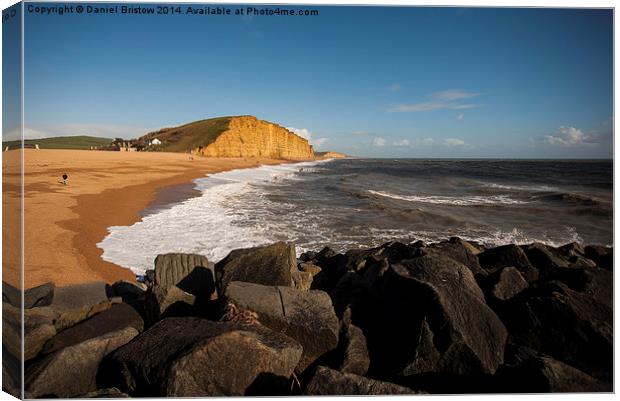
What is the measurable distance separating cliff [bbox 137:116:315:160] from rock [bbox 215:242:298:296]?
23.7m

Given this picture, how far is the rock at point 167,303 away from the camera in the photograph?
3.30m

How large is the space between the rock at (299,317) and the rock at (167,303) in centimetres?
58

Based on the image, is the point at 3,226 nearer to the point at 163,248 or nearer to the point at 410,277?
the point at 410,277

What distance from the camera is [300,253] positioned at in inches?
266

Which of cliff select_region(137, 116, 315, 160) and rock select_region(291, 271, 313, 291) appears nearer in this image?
rock select_region(291, 271, 313, 291)

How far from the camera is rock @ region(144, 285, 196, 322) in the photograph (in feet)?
10.8

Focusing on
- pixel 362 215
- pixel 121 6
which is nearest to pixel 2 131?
pixel 121 6

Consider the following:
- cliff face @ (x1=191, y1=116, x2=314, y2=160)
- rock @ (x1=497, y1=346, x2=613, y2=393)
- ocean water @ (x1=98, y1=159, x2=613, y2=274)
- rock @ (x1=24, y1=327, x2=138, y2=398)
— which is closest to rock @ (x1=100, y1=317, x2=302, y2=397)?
rock @ (x1=24, y1=327, x2=138, y2=398)

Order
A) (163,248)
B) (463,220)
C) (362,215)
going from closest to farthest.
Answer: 1. (163,248)
2. (463,220)
3. (362,215)

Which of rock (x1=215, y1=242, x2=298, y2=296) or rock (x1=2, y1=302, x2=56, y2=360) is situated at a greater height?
rock (x1=215, y1=242, x2=298, y2=296)

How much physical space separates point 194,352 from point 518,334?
8.30 feet

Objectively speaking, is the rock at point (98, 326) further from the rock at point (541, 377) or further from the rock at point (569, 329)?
the rock at point (569, 329)

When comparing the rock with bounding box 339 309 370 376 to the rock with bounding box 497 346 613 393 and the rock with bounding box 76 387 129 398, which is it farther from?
the rock with bounding box 76 387 129 398

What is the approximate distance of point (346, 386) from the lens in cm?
249
